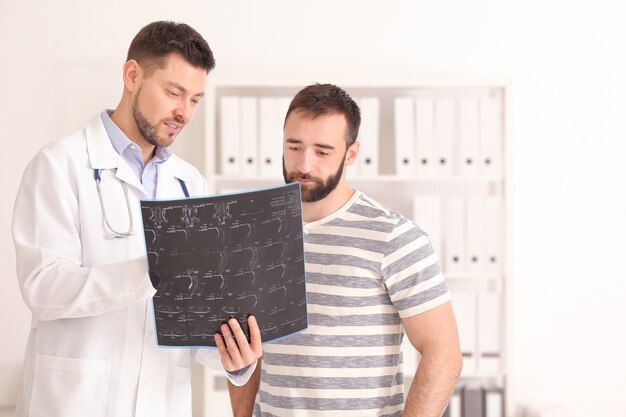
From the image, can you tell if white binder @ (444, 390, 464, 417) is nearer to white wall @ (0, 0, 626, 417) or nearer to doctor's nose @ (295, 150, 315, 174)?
white wall @ (0, 0, 626, 417)

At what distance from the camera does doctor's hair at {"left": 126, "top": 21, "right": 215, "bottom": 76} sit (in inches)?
61.7

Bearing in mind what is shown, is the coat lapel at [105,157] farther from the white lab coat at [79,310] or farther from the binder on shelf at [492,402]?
the binder on shelf at [492,402]

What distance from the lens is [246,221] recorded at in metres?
1.30

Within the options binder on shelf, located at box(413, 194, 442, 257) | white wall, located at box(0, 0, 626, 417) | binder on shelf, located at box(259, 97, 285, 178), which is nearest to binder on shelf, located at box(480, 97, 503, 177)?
binder on shelf, located at box(413, 194, 442, 257)

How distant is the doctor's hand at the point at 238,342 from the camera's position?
1.33 metres

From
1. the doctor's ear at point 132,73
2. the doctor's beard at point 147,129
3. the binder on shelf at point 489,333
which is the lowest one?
the binder on shelf at point 489,333

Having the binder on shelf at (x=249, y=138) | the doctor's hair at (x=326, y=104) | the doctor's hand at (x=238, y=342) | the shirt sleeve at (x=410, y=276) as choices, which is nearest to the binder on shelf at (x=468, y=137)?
the binder on shelf at (x=249, y=138)

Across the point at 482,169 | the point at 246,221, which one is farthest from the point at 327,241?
the point at 482,169

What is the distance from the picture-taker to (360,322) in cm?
146

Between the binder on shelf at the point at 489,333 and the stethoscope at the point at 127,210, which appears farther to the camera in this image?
the binder on shelf at the point at 489,333

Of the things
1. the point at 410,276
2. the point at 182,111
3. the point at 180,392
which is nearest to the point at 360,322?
the point at 410,276

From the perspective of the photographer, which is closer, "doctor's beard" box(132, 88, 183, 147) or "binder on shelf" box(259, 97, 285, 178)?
"doctor's beard" box(132, 88, 183, 147)

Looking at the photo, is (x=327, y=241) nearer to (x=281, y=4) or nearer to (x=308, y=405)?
(x=308, y=405)

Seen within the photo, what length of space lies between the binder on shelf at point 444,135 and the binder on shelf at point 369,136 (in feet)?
0.80
